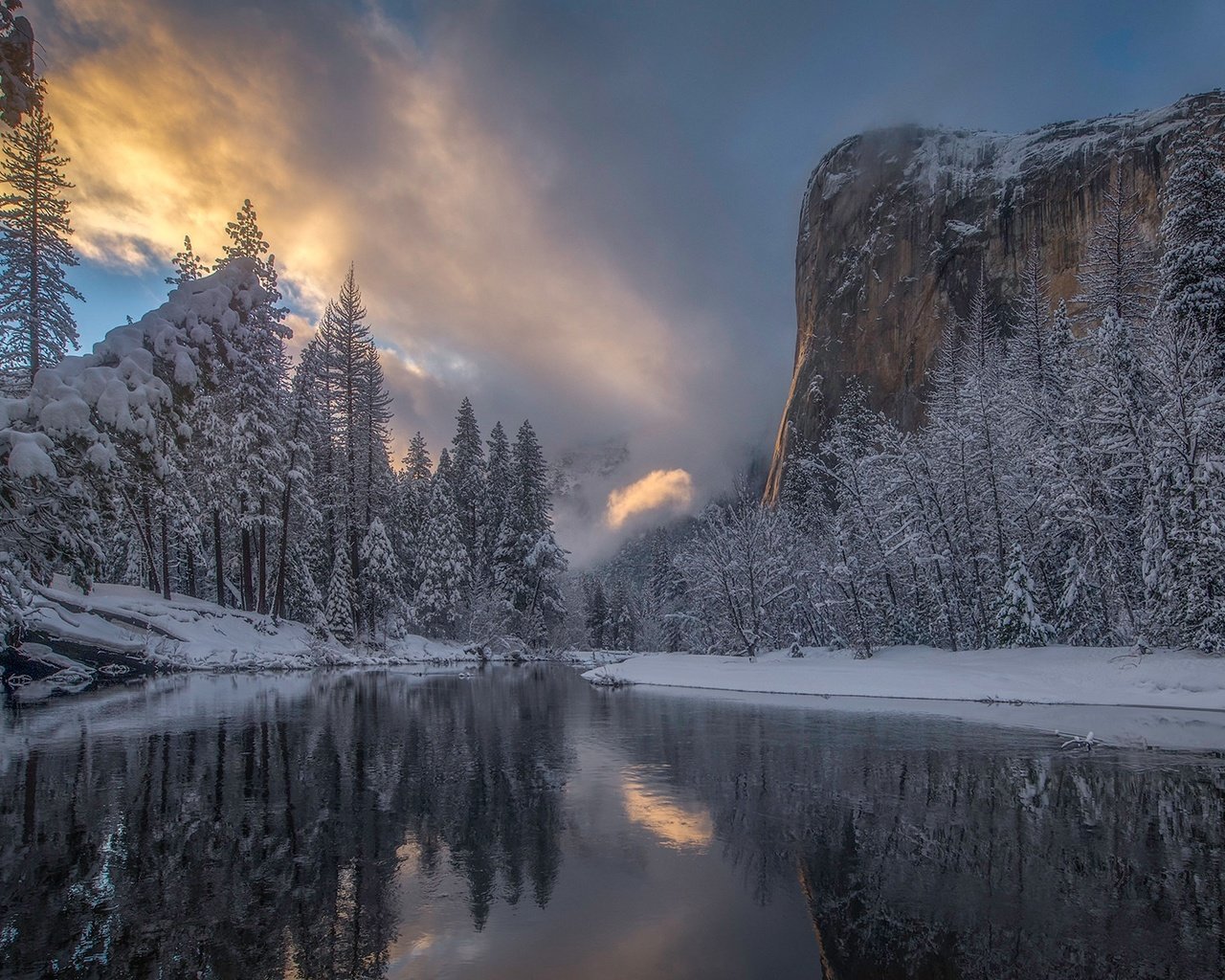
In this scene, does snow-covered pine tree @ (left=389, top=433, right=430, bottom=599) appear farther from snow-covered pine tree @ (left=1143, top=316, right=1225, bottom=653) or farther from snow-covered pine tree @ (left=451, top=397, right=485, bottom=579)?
snow-covered pine tree @ (left=1143, top=316, right=1225, bottom=653)

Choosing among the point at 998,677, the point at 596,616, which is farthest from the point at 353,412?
the point at 596,616

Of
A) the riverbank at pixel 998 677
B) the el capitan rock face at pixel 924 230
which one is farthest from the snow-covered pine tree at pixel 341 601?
the el capitan rock face at pixel 924 230

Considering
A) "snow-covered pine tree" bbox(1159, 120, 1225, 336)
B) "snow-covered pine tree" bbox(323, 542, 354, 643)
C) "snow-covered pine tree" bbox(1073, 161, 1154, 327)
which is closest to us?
"snow-covered pine tree" bbox(1159, 120, 1225, 336)

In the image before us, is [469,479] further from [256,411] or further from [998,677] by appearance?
[998,677]

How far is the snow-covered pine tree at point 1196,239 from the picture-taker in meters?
24.3

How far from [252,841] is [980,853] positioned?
30.4 feet

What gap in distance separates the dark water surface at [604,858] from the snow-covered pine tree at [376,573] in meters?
30.4

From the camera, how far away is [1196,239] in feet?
81.0

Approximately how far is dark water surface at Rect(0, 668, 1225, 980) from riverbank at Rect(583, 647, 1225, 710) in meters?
8.38

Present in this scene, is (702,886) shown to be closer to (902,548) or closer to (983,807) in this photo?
(983,807)

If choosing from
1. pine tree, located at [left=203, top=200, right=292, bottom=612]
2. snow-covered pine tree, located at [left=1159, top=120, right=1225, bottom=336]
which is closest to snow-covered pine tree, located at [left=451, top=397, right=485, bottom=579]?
pine tree, located at [left=203, top=200, right=292, bottom=612]

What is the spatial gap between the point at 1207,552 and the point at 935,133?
9168cm

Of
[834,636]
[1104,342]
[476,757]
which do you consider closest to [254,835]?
[476,757]

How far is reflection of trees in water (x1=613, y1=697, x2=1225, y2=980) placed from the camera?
593 cm
